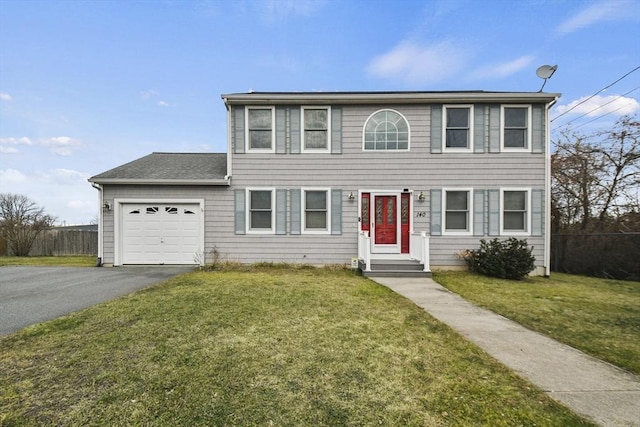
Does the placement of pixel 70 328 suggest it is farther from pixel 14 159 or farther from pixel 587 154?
pixel 14 159

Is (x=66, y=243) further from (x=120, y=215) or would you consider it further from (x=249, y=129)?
(x=249, y=129)

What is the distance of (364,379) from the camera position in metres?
2.74

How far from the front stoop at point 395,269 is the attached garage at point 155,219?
17.0ft

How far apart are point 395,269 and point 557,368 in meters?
5.39

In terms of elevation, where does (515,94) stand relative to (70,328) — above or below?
above

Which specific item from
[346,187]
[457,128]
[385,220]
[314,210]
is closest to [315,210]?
[314,210]

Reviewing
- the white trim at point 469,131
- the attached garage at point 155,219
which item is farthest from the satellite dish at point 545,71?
Answer: the attached garage at point 155,219

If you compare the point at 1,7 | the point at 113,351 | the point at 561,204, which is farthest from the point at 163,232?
the point at 561,204

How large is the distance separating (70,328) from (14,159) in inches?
828

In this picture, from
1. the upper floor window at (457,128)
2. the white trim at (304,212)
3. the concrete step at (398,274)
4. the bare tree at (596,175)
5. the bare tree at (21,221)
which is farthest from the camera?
the bare tree at (21,221)

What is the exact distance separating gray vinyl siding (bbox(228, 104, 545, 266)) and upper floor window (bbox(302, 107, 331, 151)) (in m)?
0.30

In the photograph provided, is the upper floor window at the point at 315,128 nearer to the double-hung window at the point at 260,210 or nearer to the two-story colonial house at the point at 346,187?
the two-story colonial house at the point at 346,187

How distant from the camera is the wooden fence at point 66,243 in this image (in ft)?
48.3

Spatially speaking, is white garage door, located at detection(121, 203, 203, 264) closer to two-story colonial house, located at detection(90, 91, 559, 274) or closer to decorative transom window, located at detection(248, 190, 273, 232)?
two-story colonial house, located at detection(90, 91, 559, 274)
